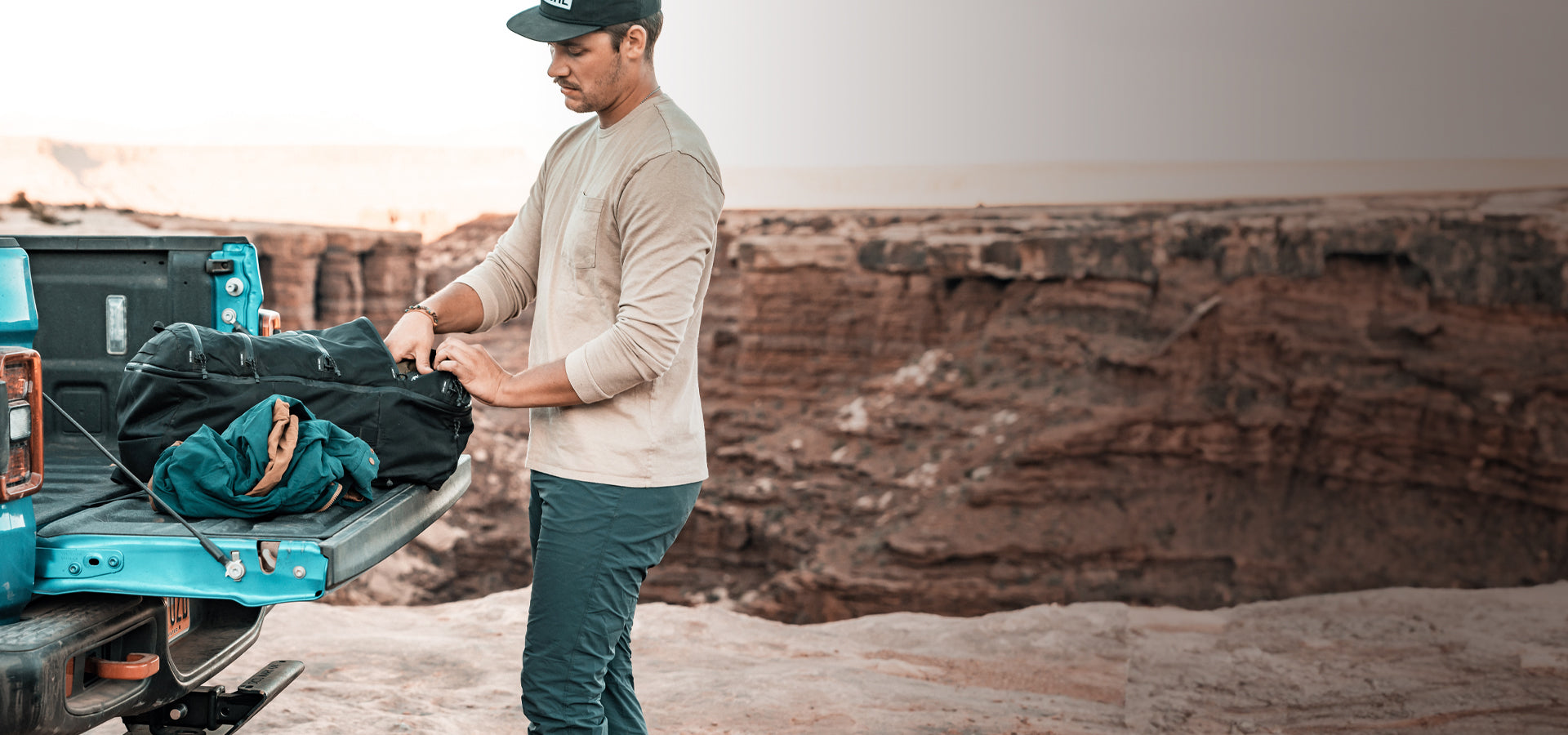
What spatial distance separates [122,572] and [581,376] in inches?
42.9

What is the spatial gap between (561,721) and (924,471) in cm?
1677

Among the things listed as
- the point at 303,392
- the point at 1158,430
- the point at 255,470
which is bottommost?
the point at 1158,430

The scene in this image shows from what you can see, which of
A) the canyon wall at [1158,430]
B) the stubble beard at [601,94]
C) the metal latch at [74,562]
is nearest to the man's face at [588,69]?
the stubble beard at [601,94]

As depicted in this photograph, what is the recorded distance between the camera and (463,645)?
18.3 feet

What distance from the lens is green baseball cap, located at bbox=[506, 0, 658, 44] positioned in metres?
2.29

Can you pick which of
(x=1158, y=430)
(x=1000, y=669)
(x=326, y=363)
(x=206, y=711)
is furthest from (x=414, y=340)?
(x=1158, y=430)

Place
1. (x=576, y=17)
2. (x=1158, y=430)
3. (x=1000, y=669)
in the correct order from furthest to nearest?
(x=1158, y=430) < (x=1000, y=669) < (x=576, y=17)

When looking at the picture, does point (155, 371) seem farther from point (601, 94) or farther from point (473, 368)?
point (601, 94)

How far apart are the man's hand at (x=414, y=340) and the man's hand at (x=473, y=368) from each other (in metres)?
0.18

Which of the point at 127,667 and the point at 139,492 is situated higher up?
the point at 139,492

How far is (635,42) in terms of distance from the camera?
7.89ft

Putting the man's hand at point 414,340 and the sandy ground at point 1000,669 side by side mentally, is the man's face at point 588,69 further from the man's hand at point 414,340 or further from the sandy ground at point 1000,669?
the sandy ground at point 1000,669

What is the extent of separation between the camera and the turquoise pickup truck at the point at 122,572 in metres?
2.29

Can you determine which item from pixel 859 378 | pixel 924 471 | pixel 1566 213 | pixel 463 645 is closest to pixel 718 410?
pixel 859 378
